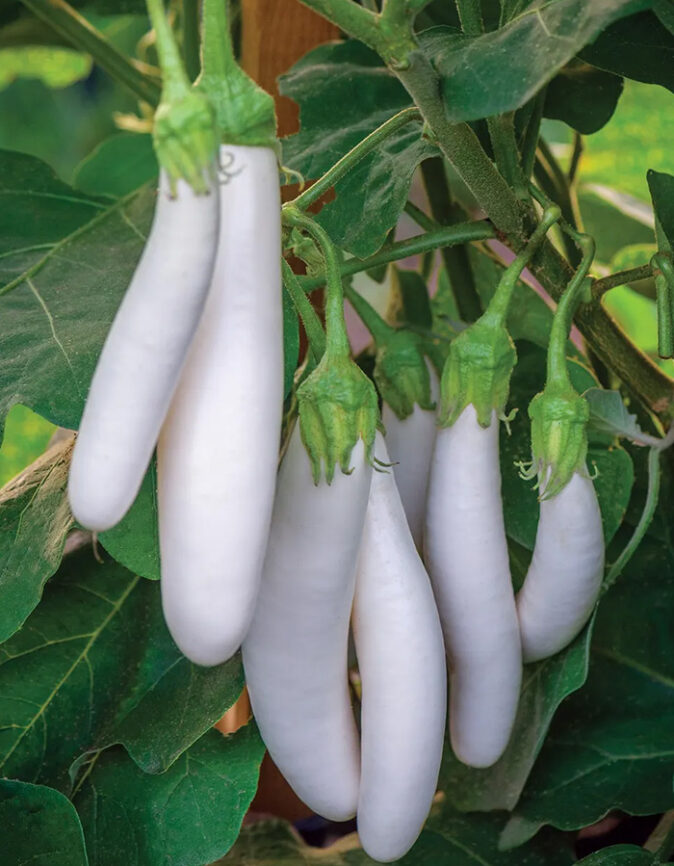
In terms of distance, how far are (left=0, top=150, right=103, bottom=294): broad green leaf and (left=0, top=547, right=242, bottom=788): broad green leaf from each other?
0.17 meters

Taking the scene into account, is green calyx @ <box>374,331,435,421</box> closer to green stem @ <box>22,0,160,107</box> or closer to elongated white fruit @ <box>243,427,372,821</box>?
elongated white fruit @ <box>243,427,372,821</box>

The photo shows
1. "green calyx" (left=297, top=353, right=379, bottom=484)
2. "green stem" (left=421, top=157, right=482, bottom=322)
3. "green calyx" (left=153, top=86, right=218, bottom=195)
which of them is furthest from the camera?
"green stem" (left=421, top=157, right=482, bottom=322)

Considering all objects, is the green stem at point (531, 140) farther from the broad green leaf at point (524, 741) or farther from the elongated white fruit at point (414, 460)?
the broad green leaf at point (524, 741)

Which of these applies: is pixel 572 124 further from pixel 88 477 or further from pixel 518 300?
pixel 88 477

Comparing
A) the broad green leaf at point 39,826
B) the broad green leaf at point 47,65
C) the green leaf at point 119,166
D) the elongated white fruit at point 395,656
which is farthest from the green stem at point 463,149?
the broad green leaf at point 47,65

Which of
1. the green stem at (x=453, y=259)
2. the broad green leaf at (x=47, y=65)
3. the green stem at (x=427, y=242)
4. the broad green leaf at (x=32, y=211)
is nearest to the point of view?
the green stem at (x=427, y=242)

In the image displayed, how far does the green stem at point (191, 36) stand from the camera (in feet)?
2.51

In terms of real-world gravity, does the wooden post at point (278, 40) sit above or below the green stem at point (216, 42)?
below

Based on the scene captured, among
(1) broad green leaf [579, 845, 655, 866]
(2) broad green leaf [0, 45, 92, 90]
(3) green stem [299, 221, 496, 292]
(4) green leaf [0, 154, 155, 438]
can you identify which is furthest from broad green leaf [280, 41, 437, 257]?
(2) broad green leaf [0, 45, 92, 90]

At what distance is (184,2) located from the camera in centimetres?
76

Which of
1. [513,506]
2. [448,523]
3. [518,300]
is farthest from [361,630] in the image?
[518,300]

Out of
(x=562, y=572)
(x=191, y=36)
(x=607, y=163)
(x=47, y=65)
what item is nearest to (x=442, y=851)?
(x=562, y=572)

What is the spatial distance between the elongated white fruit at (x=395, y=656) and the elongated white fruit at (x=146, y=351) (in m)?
0.15

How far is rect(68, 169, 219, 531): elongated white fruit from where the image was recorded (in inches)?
11.6
